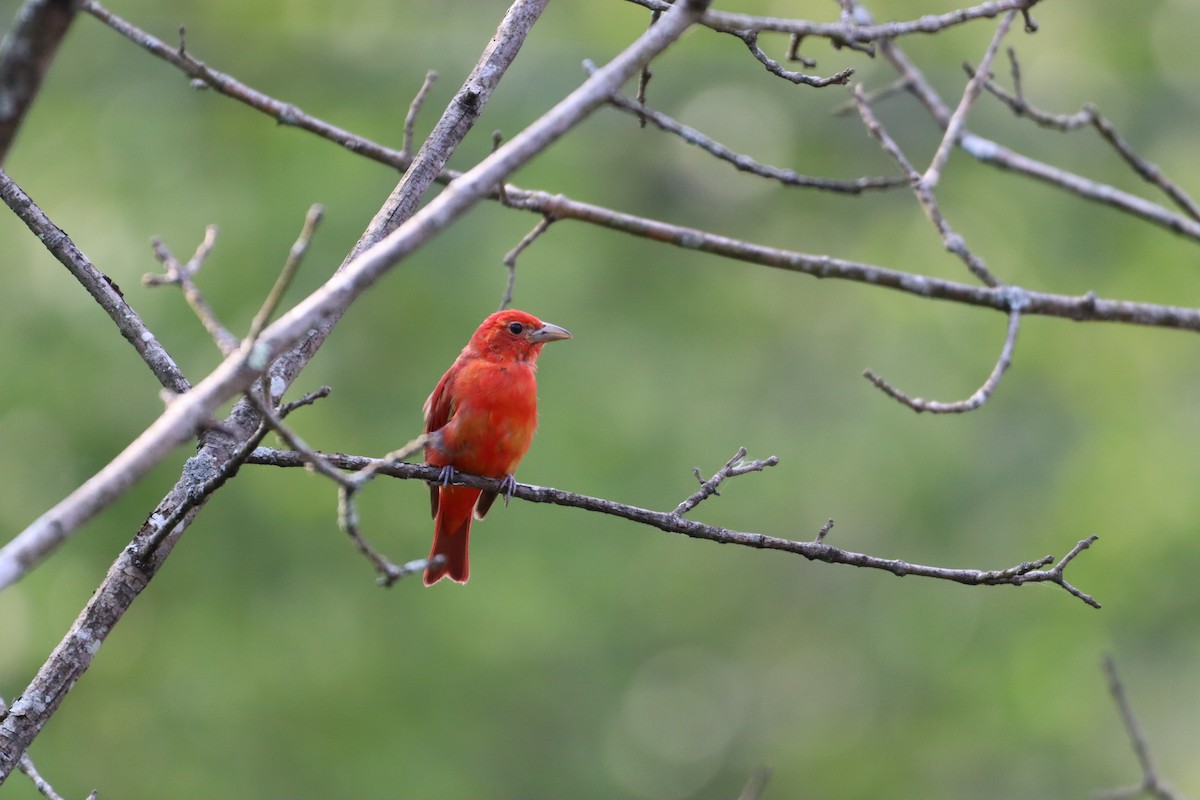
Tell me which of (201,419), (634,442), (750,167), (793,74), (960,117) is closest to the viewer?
(201,419)

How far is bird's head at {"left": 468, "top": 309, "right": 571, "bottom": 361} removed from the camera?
18.3ft

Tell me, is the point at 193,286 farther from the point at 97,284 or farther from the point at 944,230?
the point at 944,230

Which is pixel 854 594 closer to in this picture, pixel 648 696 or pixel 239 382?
pixel 648 696

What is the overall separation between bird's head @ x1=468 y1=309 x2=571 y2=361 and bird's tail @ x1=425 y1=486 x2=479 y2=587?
0.62 meters

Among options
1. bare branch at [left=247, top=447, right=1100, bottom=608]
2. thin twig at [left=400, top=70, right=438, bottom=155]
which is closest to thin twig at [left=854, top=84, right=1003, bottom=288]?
bare branch at [left=247, top=447, right=1100, bottom=608]

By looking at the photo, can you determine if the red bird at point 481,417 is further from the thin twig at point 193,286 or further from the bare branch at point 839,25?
the thin twig at point 193,286

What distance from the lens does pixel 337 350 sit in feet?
28.3

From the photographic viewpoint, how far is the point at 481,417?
16.9 ft

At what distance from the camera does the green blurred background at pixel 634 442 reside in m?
8.05

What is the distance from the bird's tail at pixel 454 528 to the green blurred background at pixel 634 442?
76.7 inches

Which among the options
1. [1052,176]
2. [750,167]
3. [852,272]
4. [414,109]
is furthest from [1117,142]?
[414,109]

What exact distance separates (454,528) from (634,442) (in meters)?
3.19

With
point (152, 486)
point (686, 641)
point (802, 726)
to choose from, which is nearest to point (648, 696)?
point (686, 641)

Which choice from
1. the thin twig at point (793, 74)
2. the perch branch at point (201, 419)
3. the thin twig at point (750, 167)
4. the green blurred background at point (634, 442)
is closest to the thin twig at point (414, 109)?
the thin twig at point (750, 167)
